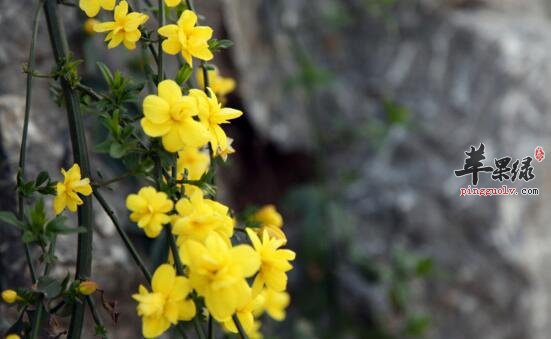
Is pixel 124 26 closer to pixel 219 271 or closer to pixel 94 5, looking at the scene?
pixel 94 5

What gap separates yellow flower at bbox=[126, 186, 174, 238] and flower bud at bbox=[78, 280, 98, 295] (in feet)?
0.26

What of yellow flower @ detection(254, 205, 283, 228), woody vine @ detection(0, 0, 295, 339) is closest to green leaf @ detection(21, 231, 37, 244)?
woody vine @ detection(0, 0, 295, 339)

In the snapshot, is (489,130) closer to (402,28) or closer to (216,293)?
(402,28)

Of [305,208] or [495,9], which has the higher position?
[495,9]

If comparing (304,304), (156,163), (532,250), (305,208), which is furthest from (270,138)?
(156,163)

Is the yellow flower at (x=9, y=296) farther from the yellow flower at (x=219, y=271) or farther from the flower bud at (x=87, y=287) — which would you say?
the yellow flower at (x=219, y=271)

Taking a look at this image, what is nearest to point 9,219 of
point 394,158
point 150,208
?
point 150,208

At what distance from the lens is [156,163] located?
641 millimetres

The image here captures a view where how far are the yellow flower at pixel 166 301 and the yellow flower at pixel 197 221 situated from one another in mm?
27

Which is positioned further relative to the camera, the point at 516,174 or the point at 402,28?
the point at 402,28

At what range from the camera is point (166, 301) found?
23.1 inches

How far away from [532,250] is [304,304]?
50 centimetres

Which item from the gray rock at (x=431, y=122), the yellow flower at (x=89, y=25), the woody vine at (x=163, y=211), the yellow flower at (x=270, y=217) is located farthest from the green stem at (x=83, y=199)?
the gray rock at (x=431, y=122)

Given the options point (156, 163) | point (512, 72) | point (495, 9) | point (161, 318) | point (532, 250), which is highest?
point (495, 9)
